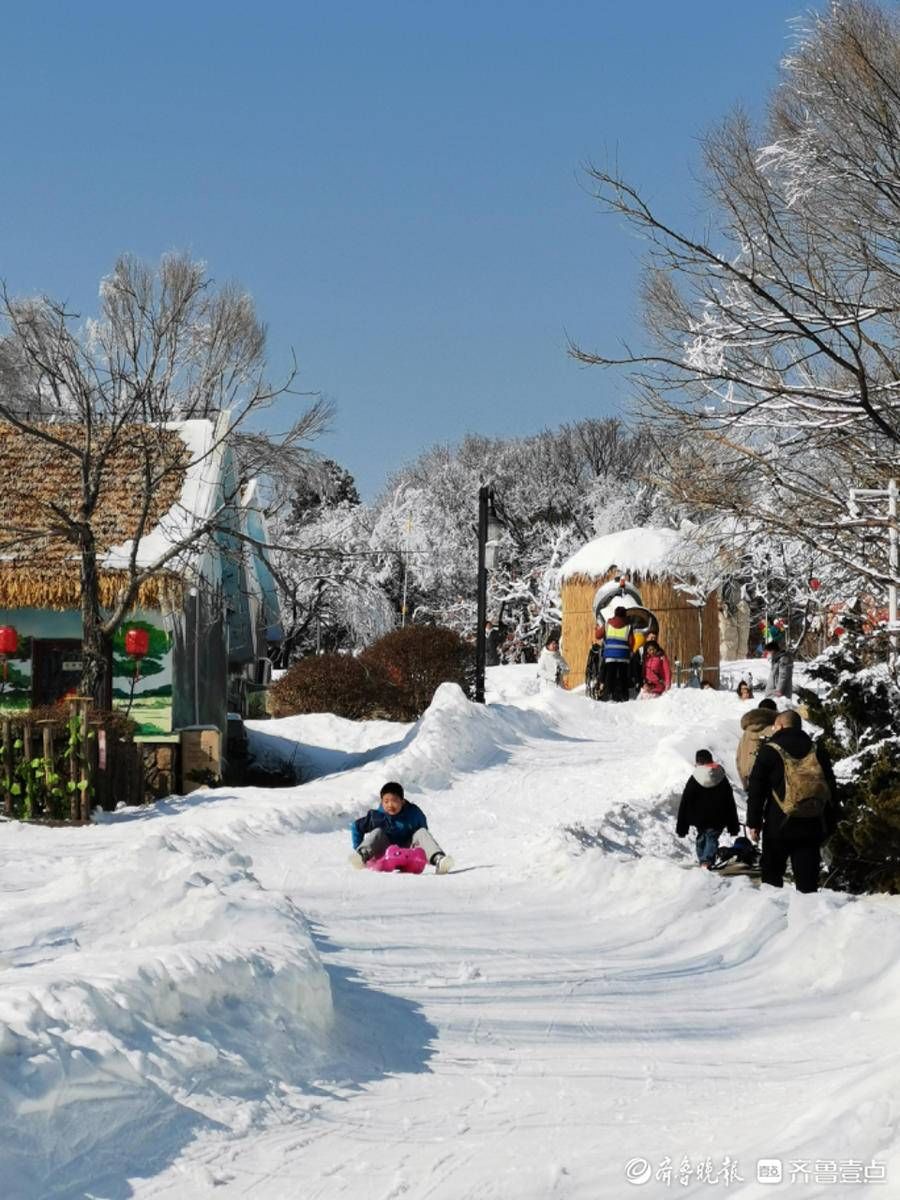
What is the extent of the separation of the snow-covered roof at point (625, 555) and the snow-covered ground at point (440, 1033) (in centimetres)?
2572

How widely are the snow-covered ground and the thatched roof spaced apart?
30.9ft

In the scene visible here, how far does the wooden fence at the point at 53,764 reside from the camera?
16250 mm

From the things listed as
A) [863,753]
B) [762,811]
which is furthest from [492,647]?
[762,811]

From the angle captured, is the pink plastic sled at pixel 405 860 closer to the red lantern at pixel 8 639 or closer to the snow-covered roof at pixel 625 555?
the red lantern at pixel 8 639

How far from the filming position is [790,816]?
35.2ft

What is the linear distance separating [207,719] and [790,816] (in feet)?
46.8

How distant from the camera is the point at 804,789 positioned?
10.7 m

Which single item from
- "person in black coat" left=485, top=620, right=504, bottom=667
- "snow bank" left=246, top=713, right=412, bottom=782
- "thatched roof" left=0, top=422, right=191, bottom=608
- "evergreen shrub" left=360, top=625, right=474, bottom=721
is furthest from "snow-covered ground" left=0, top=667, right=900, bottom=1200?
"person in black coat" left=485, top=620, right=504, bottom=667

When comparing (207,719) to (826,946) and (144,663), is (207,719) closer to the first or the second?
(144,663)

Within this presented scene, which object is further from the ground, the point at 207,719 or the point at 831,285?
the point at 831,285

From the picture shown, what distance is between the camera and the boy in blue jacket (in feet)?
39.5

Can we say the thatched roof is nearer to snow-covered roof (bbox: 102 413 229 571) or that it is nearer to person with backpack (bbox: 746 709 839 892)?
snow-covered roof (bbox: 102 413 229 571)

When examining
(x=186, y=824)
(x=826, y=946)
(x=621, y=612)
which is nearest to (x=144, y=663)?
(x=186, y=824)

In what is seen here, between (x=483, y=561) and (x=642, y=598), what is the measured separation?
39.1 feet
